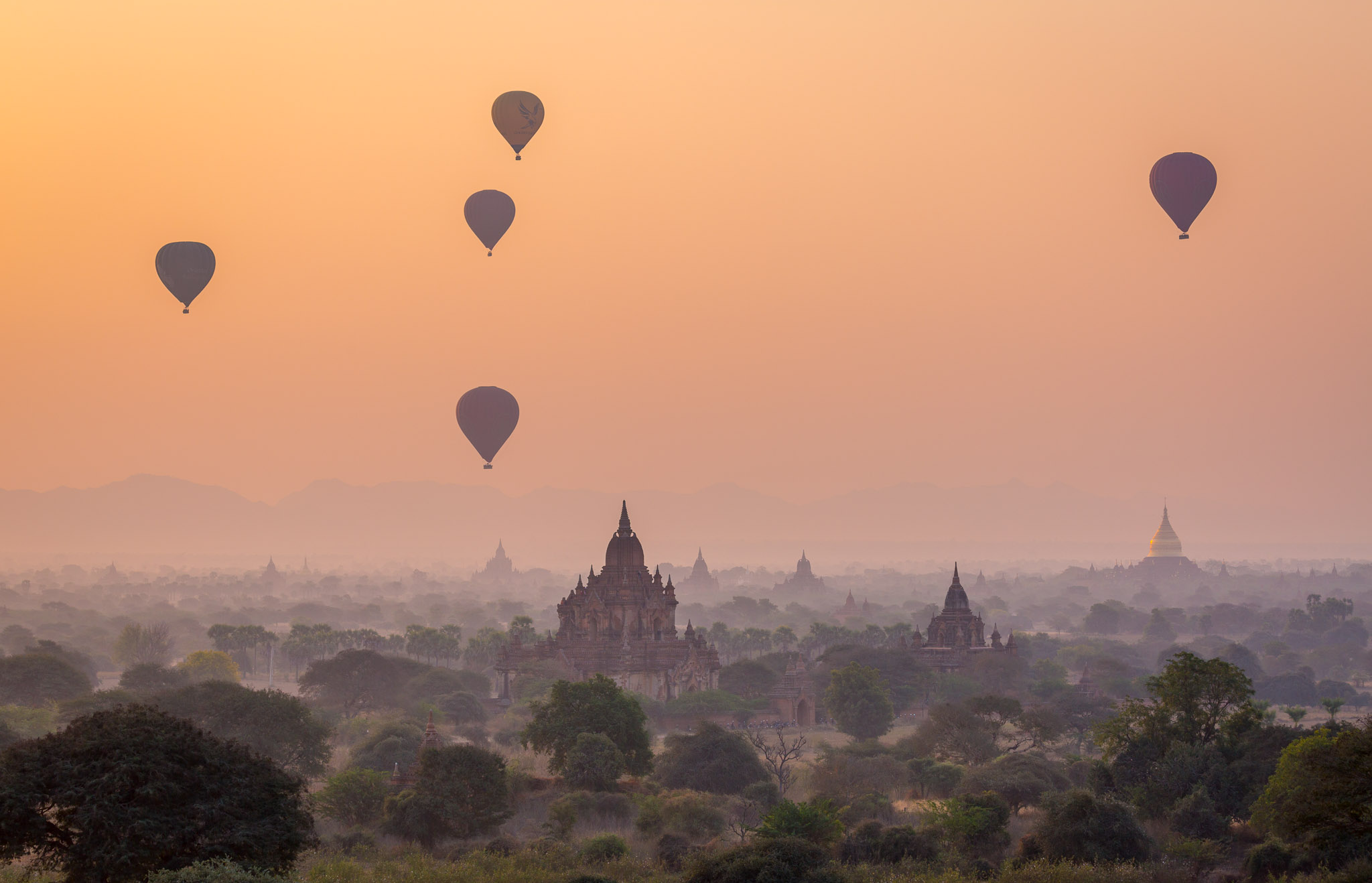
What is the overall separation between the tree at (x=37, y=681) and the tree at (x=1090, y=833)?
6237cm

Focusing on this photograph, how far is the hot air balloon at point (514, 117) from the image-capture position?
279ft

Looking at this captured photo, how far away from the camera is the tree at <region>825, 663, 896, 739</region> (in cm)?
7862

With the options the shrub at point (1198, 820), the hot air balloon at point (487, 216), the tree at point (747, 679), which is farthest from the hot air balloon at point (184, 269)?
the shrub at point (1198, 820)

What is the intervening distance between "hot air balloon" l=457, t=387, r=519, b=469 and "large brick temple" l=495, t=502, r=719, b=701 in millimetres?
11682

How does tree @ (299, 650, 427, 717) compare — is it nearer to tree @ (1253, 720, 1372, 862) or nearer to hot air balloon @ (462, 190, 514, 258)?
hot air balloon @ (462, 190, 514, 258)

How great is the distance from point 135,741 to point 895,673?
221 feet

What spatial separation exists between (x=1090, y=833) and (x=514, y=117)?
58.9 metres

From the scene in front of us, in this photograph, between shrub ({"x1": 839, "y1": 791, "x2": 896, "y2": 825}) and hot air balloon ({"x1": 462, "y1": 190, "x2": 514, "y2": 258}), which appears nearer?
shrub ({"x1": 839, "y1": 791, "x2": 896, "y2": 825})

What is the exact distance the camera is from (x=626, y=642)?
88.3m

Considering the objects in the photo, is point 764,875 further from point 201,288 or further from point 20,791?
point 201,288

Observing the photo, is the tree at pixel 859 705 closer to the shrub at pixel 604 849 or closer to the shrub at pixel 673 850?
the shrub at pixel 673 850

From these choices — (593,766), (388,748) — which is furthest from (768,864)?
(388,748)

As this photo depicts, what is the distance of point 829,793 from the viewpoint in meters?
52.2

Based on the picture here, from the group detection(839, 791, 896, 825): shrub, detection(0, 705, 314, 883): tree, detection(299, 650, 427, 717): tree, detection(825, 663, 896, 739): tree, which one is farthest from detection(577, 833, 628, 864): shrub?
detection(299, 650, 427, 717): tree
